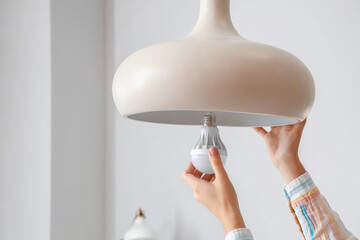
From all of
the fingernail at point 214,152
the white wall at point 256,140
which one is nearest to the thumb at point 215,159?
the fingernail at point 214,152

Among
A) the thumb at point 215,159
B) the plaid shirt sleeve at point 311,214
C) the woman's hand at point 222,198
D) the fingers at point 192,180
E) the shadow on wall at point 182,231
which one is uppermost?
the thumb at point 215,159

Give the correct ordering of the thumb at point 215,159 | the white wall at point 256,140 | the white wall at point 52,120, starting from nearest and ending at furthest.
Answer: the thumb at point 215,159 → the white wall at point 256,140 → the white wall at point 52,120

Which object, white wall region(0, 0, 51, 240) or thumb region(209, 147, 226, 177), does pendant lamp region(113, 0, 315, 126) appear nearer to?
thumb region(209, 147, 226, 177)

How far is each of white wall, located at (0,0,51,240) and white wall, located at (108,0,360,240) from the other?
1.21ft

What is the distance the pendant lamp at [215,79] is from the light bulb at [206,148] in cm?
15

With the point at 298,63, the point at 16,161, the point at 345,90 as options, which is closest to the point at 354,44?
the point at 345,90

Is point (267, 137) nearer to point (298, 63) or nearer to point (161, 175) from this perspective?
point (298, 63)

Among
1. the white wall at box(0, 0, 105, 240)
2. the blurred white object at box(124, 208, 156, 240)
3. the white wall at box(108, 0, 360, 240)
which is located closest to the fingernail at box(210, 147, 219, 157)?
the white wall at box(108, 0, 360, 240)

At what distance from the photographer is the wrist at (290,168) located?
1.13 m

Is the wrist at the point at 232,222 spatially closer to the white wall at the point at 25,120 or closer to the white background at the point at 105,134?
the white background at the point at 105,134

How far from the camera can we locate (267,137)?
1.14 m

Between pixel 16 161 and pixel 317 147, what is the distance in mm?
1454

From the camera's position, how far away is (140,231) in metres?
1.98

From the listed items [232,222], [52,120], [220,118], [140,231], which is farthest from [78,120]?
[232,222]
